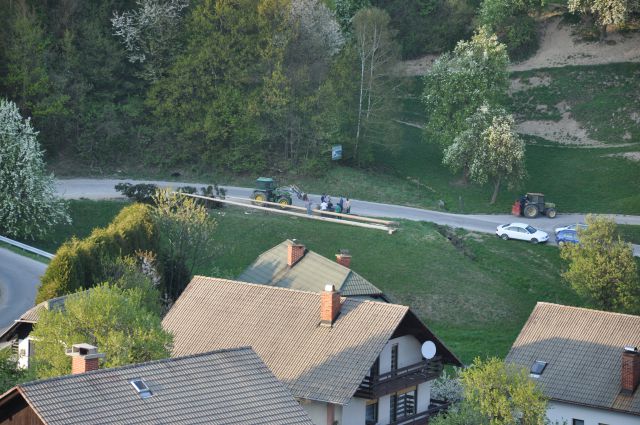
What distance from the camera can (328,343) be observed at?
48781 mm

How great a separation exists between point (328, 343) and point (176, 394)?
13775 mm

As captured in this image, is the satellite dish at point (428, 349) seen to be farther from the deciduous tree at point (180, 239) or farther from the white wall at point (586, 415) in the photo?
the deciduous tree at point (180, 239)

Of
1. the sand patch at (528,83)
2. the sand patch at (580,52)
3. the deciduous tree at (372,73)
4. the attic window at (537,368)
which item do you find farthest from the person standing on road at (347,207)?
the sand patch at (580,52)

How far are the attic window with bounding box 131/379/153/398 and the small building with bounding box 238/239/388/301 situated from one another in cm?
2486

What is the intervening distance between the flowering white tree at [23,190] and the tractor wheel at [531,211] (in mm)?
28715

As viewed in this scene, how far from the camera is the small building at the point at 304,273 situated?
60.6 meters

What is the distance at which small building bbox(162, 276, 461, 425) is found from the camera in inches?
1871

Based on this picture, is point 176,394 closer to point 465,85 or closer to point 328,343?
point 328,343

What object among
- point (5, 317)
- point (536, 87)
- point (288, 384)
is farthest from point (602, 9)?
point (288, 384)

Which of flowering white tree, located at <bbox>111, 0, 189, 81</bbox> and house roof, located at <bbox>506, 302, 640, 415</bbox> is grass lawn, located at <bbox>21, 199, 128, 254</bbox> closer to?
flowering white tree, located at <bbox>111, 0, 189, 81</bbox>

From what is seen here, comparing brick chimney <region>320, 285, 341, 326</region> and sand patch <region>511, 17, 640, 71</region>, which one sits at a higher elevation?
sand patch <region>511, 17, 640, 71</region>

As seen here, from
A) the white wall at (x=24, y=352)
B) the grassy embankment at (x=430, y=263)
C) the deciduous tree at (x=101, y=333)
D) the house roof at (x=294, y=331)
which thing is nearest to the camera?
the deciduous tree at (x=101, y=333)

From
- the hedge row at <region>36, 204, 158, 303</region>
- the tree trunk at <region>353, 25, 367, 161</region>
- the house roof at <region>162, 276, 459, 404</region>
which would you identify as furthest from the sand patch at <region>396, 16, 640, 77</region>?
the house roof at <region>162, 276, 459, 404</region>

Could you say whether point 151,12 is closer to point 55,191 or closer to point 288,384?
point 55,191
